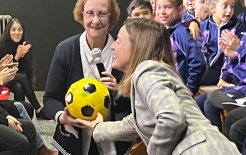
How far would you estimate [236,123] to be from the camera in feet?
9.59

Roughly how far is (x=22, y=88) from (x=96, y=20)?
282cm

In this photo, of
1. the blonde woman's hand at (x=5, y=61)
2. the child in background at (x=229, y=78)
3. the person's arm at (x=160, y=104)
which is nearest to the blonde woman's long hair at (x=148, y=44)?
the person's arm at (x=160, y=104)

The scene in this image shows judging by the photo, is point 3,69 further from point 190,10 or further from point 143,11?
point 190,10

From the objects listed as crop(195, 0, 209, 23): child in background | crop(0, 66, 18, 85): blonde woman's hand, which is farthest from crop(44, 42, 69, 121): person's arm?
crop(195, 0, 209, 23): child in background

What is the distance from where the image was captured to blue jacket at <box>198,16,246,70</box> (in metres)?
4.04

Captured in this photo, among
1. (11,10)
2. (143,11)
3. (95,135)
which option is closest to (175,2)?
(143,11)

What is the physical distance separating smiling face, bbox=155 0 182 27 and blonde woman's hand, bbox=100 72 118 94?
5.16ft

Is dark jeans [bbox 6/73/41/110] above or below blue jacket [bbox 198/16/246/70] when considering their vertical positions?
below

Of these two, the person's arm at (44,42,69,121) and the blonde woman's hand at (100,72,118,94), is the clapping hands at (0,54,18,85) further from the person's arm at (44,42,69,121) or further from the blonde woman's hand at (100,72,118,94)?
the blonde woman's hand at (100,72,118,94)

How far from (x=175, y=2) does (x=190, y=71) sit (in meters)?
0.60

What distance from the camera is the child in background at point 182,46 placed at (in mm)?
3615

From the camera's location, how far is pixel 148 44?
1.76 m

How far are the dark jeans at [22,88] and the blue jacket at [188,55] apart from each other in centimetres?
195

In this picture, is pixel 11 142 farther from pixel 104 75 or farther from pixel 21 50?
pixel 21 50
